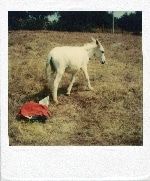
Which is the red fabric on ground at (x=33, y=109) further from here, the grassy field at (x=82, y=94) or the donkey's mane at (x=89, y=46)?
the donkey's mane at (x=89, y=46)

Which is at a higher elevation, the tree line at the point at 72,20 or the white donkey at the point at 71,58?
the tree line at the point at 72,20

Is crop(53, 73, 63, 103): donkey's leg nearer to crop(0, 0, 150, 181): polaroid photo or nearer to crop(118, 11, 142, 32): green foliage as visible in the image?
crop(0, 0, 150, 181): polaroid photo

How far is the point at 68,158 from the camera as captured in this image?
9.13 feet

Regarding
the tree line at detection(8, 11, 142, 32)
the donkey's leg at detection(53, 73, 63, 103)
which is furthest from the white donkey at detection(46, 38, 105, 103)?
the tree line at detection(8, 11, 142, 32)

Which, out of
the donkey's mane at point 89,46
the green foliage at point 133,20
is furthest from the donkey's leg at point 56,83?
the green foliage at point 133,20

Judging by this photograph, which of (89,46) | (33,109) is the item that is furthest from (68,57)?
(33,109)

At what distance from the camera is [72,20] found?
281 centimetres

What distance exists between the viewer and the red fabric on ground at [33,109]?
2798mm

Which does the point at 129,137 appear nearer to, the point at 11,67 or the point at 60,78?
the point at 60,78

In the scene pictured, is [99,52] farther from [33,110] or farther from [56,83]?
[33,110]

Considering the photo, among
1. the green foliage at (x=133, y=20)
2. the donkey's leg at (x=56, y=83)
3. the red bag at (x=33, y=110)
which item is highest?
the green foliage at (x=133, y=20)

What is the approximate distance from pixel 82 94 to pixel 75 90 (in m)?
0.05

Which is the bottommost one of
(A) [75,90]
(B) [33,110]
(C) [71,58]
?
(B) [33,110]
